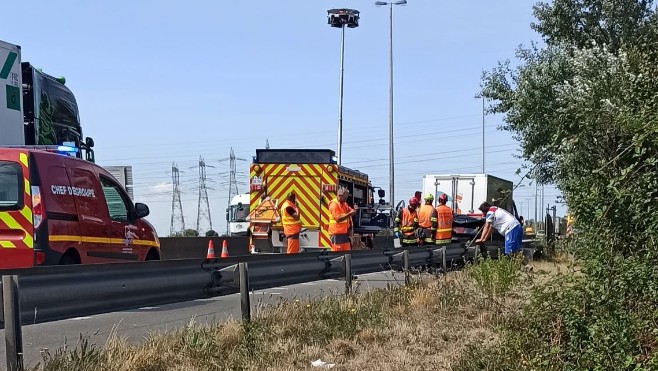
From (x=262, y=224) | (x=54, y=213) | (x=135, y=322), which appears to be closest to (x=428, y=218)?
(x=262, y=224)

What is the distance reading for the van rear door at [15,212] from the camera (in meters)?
8.29

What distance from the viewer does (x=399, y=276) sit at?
10484mm

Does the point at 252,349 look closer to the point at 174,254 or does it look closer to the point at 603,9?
the point at 603,9

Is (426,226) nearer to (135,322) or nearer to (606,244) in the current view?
(135,322)

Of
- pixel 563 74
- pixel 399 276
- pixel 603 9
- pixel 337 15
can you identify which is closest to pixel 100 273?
pixel 399 276

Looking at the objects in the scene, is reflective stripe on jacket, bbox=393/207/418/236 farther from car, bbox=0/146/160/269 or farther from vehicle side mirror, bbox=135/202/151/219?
car, bbox=0/146/160/269

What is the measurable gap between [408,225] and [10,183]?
9285 mm

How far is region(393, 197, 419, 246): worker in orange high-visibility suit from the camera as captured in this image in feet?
52.7

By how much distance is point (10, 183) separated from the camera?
27.8 ft

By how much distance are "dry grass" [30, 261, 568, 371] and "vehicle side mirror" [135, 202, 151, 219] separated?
3.49m

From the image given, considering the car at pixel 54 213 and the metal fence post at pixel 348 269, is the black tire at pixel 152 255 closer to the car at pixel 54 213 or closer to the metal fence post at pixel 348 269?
the car at pixel 54 213

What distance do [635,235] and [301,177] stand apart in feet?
46.6

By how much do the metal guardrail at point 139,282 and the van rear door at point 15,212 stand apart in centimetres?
252

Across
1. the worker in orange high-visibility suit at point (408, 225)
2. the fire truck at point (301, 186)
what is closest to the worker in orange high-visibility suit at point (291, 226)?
the worker in orange high-visibility suit at point (408, 225)
